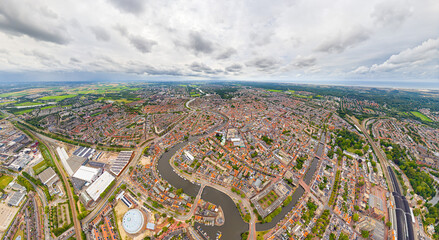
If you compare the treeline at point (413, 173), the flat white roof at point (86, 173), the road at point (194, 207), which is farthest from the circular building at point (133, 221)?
the treeline at point (413, 173)

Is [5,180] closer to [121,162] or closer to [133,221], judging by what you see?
[121,162]

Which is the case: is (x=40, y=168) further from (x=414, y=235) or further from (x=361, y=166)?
(x=361, y=166)

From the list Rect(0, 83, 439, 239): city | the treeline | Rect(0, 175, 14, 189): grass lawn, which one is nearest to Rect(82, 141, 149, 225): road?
Rect(0, 83, 439, 239): city

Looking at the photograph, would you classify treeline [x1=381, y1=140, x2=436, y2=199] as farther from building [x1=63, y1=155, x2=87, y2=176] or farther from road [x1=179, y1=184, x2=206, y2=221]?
building [x1=63, y1=155, x2=87, y2=176]

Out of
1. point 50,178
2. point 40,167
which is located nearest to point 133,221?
point 50,178

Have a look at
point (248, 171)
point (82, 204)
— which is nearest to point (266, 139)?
point (248, 171)
